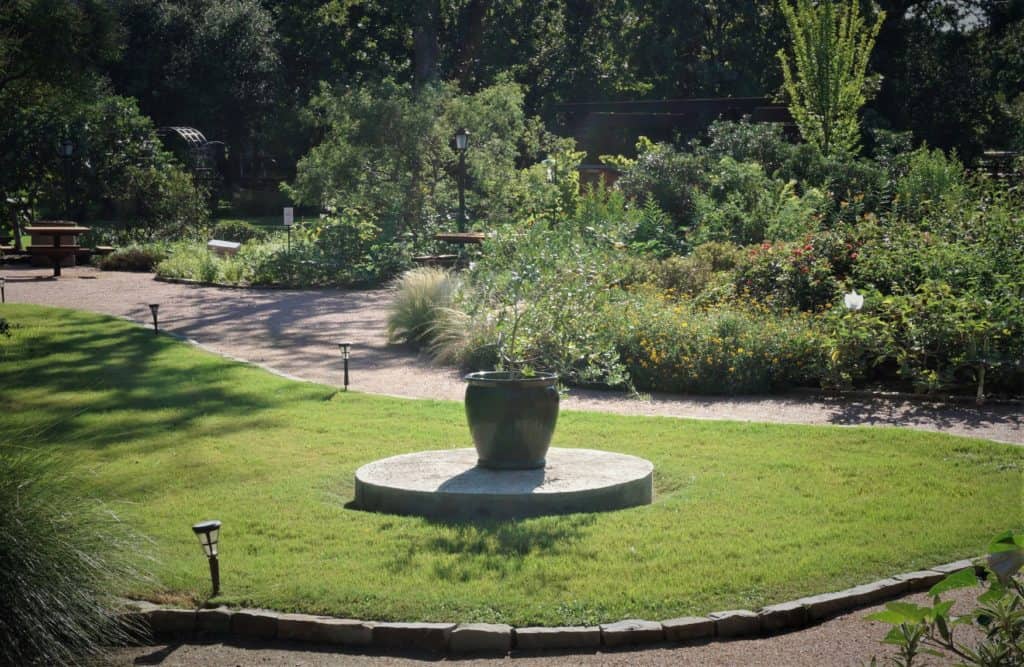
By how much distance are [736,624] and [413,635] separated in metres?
1.55

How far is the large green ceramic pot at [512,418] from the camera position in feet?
25.8

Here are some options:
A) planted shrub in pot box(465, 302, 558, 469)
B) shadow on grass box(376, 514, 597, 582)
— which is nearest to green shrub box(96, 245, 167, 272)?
planted shrub in pot box(465, 302, 558, 469)

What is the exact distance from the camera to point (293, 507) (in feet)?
24.3

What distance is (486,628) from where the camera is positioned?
5.25 meters

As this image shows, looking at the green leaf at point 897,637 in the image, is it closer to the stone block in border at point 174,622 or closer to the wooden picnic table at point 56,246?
the stone block in border at point 174,622

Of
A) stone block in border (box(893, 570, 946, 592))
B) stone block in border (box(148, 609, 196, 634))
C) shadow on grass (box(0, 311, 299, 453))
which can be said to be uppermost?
shadow on grass (box(0, 311, 299, 453))

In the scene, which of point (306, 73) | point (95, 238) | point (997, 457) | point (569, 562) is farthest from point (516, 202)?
point (306, 73)

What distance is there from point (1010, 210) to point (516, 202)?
12.4m

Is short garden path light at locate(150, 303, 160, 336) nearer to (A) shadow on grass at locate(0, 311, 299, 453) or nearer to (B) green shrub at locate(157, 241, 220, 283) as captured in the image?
(A) shadow on grass at locate(0, 311, 299, 453)

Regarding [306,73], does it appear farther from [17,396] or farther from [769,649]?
[769,649]

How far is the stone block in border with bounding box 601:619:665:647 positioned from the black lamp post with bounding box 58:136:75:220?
1039 inches

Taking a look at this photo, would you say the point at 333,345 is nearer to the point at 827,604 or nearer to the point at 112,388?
the point at 112,388

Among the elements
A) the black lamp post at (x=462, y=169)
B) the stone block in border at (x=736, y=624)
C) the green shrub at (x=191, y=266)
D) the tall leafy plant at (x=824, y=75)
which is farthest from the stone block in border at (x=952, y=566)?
the black lamp post at (x=462, y=169)

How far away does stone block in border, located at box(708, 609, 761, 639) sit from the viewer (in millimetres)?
5340
